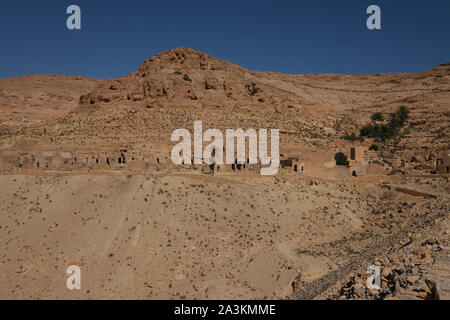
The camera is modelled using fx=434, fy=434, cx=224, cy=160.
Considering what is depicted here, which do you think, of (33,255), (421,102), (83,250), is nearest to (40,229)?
(33,255)

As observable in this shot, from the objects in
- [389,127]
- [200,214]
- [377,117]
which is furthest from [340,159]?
[377,117]

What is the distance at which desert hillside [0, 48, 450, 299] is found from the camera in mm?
14102

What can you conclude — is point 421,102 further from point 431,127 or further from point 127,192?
point 127,192

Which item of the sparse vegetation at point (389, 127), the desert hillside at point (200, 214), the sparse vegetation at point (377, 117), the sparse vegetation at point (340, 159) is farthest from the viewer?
the sparse vegetation at point (377, 117)

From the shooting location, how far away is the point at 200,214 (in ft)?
60.6

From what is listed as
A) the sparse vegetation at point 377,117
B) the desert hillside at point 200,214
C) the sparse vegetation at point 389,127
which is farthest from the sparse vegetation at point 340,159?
the sparse vegetation at point 377,117

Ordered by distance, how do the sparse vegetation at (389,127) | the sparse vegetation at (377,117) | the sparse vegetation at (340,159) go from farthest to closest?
the sparse vegetation at (377,117) < the sparse vegetation at (389,127) < the sparse vegetation at (340,159)

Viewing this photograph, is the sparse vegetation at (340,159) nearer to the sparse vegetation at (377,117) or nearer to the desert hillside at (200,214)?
the desert hillside at (200,214)

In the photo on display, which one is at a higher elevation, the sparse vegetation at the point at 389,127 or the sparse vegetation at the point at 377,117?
the sparse vegetation at the point at 377,117

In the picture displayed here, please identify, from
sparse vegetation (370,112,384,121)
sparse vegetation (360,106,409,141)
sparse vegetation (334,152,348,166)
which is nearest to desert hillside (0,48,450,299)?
sparse vegetation (334,152,348,166)

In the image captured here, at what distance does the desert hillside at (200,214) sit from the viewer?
46.3 feet

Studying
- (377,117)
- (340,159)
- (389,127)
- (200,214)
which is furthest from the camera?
(377,117)

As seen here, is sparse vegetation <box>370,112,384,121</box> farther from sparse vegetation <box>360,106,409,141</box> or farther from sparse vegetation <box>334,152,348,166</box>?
sparse vegetation <box>334,152,348,166</box>

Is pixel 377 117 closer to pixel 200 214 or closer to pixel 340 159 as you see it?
pixel 340 159
